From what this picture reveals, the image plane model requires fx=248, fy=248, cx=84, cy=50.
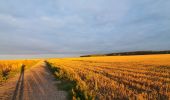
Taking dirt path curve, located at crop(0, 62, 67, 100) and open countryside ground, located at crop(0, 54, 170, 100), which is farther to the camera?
dirt path curve, located at crop(0, 62, 67, 100)

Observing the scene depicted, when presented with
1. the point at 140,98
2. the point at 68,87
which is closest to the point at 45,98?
the point at 68,87

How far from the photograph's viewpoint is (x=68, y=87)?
1733 cm

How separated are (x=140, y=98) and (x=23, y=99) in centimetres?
629

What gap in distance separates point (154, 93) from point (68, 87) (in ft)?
22.0

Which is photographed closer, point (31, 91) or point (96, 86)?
point (96, 86)

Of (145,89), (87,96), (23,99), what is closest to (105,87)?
(145,89)

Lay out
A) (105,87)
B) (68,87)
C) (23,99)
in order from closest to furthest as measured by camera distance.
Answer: (23,99), (105,87), (68,87)

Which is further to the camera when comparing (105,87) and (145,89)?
(105,87)

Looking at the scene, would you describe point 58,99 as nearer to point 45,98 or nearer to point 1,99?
point 45,98

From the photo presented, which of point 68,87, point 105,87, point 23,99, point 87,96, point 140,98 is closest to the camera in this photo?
point 140,98

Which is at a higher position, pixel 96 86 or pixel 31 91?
pixel 96 86

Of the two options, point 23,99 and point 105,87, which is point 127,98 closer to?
point 105,87

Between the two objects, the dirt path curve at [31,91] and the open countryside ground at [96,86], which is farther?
the dirt path curve at [31,91]

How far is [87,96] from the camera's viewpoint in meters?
12.1
